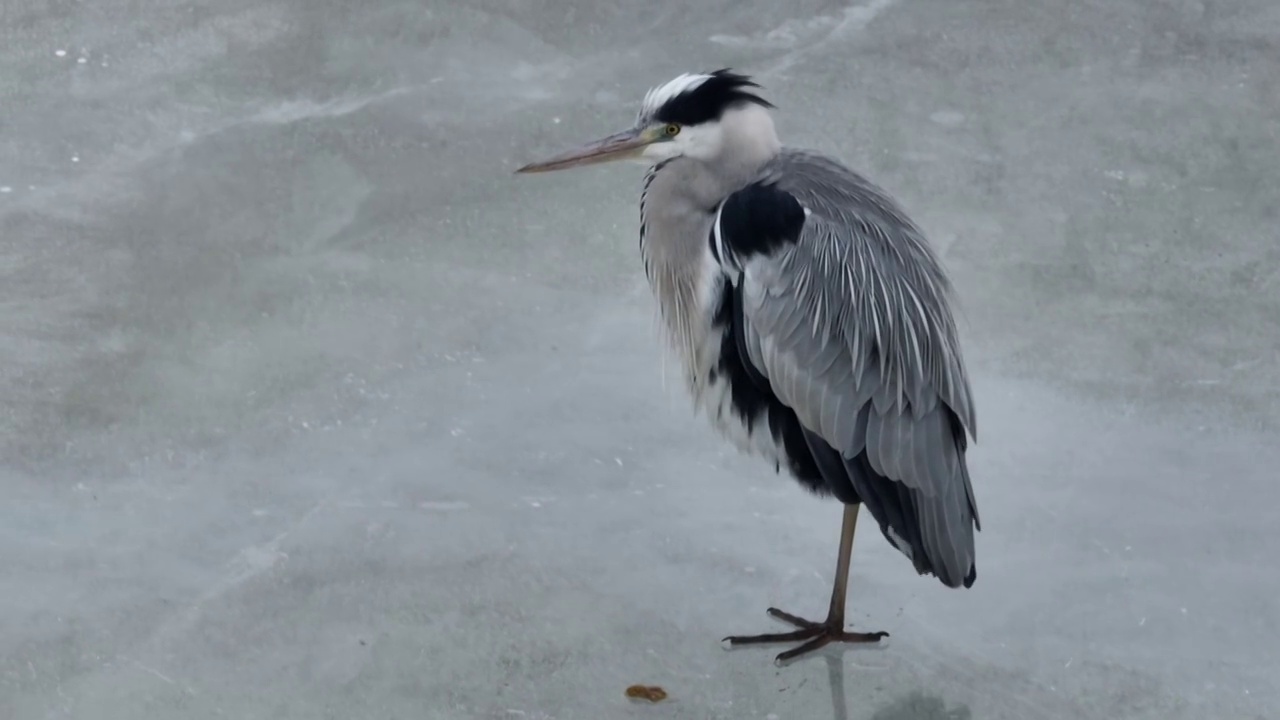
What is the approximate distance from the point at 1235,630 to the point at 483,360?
1.89 meters

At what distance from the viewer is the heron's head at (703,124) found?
325 cm

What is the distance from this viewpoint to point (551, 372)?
159 inches

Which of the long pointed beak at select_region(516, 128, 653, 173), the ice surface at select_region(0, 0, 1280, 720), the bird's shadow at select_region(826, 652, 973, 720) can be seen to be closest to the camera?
the bird's shadow at select_region(826, 652, 973, 720)

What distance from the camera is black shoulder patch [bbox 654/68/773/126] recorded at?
3238 mm

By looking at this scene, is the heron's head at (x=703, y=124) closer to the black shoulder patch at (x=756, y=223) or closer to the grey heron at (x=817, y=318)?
the grey heron at (x=817, y=318)

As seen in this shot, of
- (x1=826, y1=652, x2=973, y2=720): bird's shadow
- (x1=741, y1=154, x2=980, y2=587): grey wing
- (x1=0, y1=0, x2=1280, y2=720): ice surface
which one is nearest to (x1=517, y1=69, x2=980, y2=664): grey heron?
(x1=741, y1=154, x2=980, y2=587): grey wing

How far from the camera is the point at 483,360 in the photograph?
13.3 ft

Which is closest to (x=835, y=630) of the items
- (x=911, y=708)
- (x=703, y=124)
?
(x=911, y=708)

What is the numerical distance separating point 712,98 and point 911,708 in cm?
129

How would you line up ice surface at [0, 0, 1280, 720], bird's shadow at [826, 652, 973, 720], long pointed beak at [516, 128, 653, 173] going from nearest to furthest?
bird's shadow at [826, 652, 973, 720]
ice surface at [0, 0, 1280, 720]
long pointed beak at [516, 128, 653, 173]

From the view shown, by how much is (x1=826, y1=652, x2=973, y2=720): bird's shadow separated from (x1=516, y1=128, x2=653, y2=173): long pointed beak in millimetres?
1187

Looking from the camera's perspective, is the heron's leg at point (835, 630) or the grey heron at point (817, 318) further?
the heron's leg at point (835, 630)

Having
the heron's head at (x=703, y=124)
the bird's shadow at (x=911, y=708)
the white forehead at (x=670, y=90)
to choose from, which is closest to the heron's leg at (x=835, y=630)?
the bird's shadow at (x=911, y=708)

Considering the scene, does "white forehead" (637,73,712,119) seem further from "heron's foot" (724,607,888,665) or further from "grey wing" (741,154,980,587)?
"heron's foot" (724,607,888,665)
